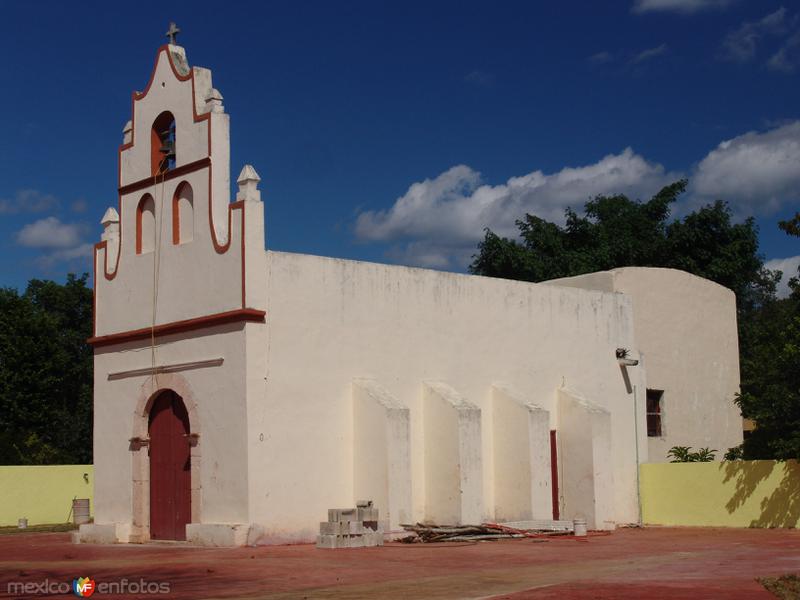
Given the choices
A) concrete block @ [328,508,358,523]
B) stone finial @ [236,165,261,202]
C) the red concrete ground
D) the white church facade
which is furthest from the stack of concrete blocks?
stone finial @ [236,165,261,202]

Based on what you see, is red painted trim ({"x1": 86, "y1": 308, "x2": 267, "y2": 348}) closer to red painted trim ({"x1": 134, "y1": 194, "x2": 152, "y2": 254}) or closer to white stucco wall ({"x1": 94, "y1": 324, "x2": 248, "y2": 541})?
white stucco wall ({"x1": 94, "y1": 324, "x2": 248, "y2": 541})

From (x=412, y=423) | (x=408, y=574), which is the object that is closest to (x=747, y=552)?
(x=408, y=574)

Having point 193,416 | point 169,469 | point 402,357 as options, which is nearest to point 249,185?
point 193,416

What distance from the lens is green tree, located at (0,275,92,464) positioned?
37031 mm

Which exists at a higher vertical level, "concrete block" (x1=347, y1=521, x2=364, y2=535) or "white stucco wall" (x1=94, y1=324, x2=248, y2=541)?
"white stucco wall" (x1=94, y1=324, x2=248, y2=541)

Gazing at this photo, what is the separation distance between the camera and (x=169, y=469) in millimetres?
19797

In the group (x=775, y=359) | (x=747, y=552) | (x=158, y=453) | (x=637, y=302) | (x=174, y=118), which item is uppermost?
(x=174, y=118)

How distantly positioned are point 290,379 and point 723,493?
930cm

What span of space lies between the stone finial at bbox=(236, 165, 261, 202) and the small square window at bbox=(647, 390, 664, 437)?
1184 cm

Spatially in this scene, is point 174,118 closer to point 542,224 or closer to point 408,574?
point 408,574

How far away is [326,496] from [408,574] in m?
5.92

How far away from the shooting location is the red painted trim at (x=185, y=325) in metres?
18.4

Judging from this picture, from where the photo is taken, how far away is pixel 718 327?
27859 mm

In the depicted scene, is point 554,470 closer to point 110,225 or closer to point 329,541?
point 329,541
